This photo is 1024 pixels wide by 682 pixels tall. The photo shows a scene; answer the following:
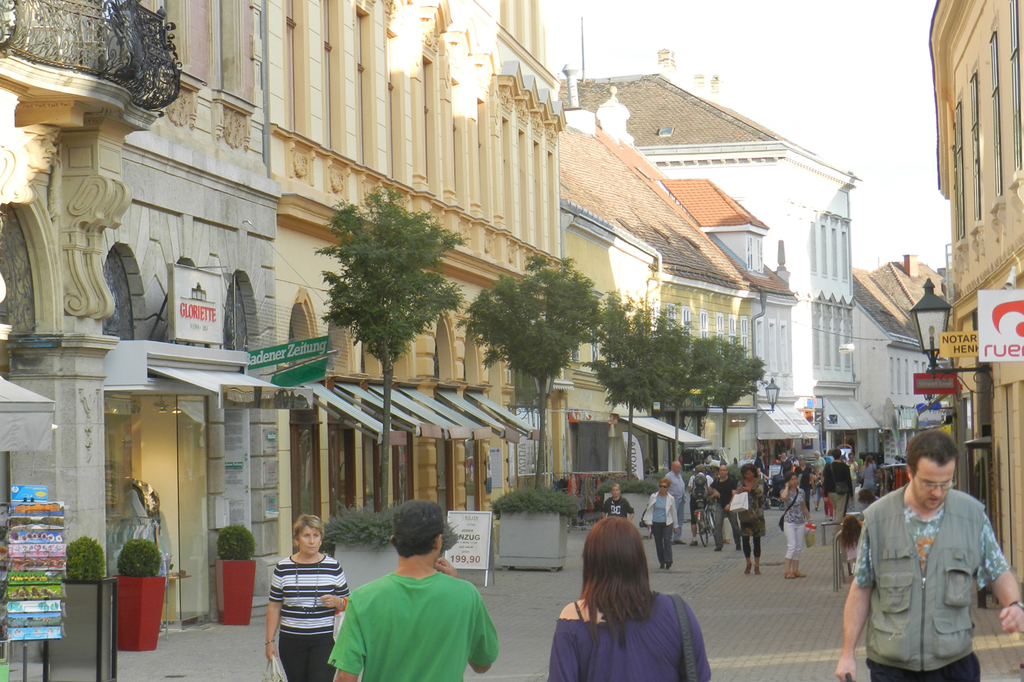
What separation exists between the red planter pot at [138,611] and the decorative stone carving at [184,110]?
17.7 ft

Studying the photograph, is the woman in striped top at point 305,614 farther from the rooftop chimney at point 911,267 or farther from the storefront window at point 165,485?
the rooftop chimney at point 911,267

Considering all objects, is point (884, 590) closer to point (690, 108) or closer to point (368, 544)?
point (368, 544)

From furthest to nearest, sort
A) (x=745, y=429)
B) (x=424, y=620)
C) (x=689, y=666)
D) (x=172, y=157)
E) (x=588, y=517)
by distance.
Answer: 1. (x=745, y=429)
2. (x=588, y=517)
3. (x=172, y=157)
4. (x=424, y=620)
5. (x=689, y=666)

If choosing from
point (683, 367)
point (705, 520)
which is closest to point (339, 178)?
point (705, 520)

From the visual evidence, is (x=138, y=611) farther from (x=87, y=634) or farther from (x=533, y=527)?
(x=533, y=527)

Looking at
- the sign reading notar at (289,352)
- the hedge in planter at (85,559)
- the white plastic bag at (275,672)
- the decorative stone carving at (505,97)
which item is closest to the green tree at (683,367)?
the decorative stone carving at (505,97)

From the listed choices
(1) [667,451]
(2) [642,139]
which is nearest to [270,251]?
(1) [667,451]

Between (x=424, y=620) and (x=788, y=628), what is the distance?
11475mm

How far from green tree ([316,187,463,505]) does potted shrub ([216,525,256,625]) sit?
7.48ft

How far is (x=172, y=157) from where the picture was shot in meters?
16.1

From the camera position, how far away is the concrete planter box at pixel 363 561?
1630 cm

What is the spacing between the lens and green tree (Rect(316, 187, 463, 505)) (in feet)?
59.6

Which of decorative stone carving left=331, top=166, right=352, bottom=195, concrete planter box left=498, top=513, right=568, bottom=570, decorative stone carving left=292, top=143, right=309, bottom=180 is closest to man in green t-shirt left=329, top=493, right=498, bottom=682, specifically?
decorative stone carving left=292, top=143, right=309, bottom=180

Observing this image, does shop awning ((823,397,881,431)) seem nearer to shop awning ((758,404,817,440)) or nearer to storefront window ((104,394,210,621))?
shop awning ((758,404,817,440))
